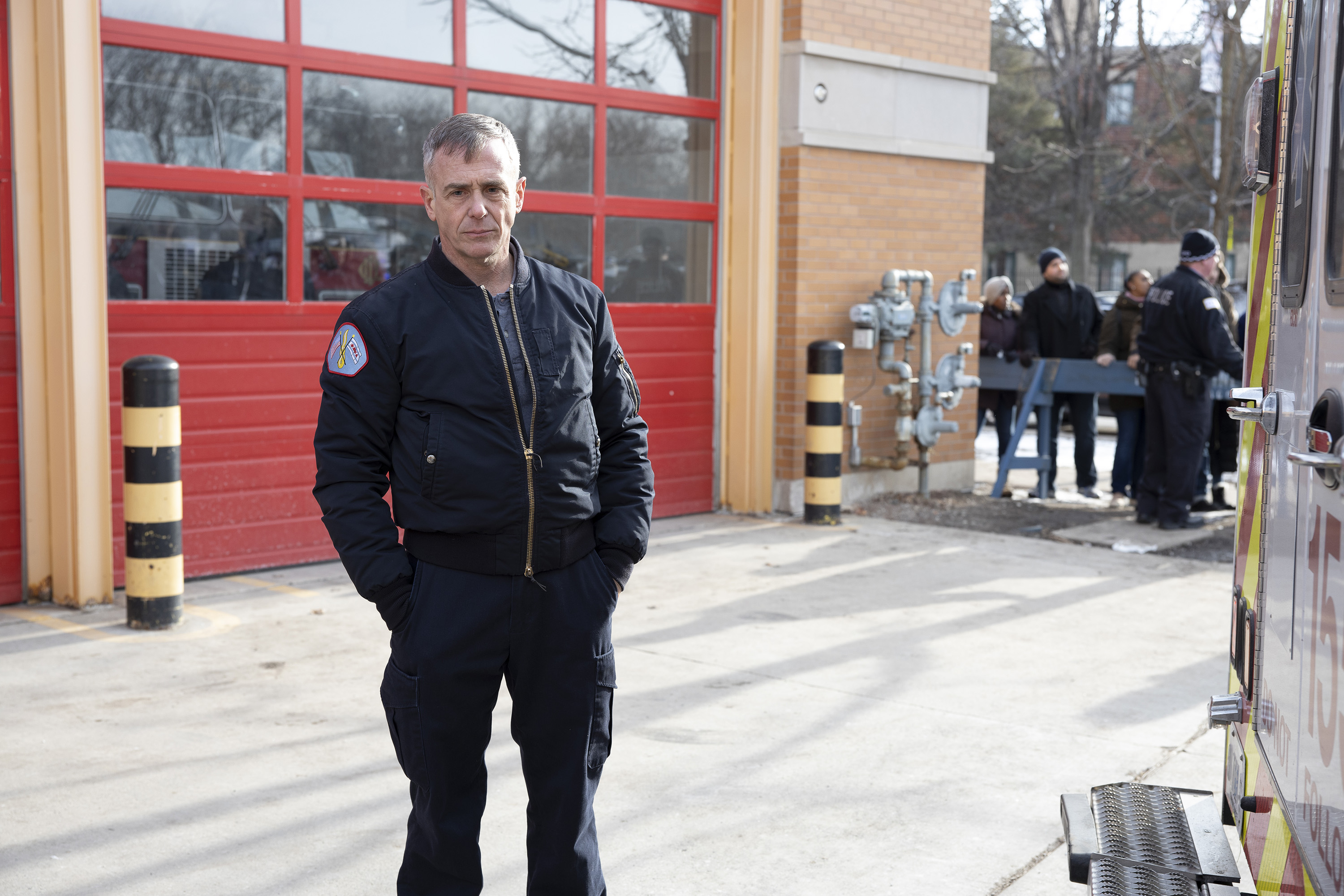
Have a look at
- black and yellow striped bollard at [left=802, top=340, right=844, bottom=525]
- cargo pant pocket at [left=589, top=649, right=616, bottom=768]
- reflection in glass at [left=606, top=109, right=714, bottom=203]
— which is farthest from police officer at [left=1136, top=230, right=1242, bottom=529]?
cargo pant pocket at [left=589, top=649, right=616, bottom=768]

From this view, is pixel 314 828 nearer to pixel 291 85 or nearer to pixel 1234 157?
pixel 291 85

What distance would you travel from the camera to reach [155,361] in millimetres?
6023

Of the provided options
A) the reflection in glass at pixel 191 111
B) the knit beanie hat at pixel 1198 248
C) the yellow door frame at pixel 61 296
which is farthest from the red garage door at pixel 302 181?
the knit beanie hat at pixel 1198 248

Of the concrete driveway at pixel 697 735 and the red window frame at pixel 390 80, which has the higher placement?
the red window frame at pixel 390 80

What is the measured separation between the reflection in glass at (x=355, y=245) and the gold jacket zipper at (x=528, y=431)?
452 cm

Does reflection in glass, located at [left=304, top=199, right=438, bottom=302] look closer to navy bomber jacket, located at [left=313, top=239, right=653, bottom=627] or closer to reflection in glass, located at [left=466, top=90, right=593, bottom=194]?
reflection in glass, located at [left=466, top=90, right=593, bottom=194]

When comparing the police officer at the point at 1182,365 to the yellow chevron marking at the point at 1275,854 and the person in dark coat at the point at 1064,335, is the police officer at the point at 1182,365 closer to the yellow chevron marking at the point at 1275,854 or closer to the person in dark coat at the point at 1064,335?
the person in dark coat at the point at 1064,335

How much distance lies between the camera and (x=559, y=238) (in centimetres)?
853

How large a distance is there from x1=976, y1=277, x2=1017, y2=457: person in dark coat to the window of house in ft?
83.0

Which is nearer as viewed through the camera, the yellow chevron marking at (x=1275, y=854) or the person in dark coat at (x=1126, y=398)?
the yellow chevron marking at (x=1275, y=854)

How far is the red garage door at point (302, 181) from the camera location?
22.1ft

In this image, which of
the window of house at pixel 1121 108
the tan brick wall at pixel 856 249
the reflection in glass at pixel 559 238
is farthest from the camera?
the window of house at pixel 1121 108

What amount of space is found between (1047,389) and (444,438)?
8.46m

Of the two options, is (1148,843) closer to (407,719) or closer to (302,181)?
(407,719)
